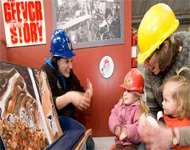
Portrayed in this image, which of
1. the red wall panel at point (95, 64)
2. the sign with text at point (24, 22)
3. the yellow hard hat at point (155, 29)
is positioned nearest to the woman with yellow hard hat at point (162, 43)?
the yellow hard hat at point (155, 29)

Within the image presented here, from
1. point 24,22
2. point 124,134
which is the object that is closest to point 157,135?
point 124,134

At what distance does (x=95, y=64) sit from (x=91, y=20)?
0.30 meters

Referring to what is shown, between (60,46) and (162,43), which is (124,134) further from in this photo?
(60,46)

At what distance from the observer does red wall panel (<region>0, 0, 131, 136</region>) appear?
3.71 feet

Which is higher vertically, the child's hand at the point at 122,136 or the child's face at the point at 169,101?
the child's face at the point at 169,101

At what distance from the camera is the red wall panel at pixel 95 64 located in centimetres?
113

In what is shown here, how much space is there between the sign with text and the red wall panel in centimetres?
3

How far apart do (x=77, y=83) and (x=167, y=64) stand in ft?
1.91

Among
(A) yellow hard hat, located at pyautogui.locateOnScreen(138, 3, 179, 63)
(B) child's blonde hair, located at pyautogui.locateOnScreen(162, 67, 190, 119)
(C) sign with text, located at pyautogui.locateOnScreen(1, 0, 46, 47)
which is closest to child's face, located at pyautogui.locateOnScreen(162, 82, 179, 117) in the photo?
(B) child's blonde hair, located at pyautogui.locateOnScreen(162, 67, 190, 119)

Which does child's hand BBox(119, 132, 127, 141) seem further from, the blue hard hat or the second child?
the blue hard hat

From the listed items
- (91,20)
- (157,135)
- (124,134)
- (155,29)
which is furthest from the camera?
(91,20)

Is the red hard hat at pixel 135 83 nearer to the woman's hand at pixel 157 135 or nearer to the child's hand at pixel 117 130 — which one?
the child's hand at pixel 117 130

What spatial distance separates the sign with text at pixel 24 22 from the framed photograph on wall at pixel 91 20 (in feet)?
0.36

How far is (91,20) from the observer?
112 cm
